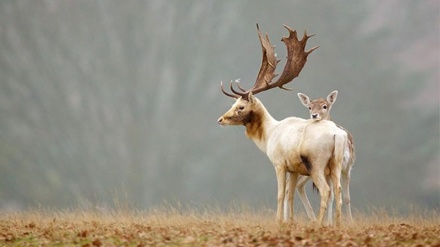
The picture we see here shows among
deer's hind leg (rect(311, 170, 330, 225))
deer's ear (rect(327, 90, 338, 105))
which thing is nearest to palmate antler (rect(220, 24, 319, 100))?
deer's ear (rect(327, 90, 338, 105))

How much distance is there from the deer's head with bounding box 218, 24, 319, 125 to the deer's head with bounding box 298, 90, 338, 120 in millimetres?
694

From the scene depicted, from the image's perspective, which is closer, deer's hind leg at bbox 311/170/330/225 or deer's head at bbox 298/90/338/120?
deer's hind leg at bbox 311/170/330/225

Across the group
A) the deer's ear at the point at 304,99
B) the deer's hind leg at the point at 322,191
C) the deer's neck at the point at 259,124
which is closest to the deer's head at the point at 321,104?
the deer's ear at the point at 304,99

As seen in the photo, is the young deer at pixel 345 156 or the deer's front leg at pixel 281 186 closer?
the deer's front leg at pixel 281 186

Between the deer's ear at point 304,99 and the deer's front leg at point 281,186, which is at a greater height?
the deer's ear at point 304,99

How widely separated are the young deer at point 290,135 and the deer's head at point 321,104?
688mm

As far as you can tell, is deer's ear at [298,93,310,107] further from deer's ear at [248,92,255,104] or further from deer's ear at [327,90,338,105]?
deer's ear at [248,92,255,104]

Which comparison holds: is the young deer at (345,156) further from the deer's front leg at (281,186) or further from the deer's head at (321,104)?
the deer's front leg at (281,186)

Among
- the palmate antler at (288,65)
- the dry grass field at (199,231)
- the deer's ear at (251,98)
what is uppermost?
the palmate antler at (288,65)

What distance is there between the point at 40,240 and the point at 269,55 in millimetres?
6463

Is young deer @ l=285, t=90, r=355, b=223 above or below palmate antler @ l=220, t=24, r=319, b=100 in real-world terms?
below

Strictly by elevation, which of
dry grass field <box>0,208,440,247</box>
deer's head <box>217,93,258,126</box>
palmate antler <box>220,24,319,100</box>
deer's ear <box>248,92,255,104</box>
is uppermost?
palmate antler <box>220,24,319,100</box>

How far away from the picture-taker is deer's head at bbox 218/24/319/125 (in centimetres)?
1410

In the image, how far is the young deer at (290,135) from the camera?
1220 cm
